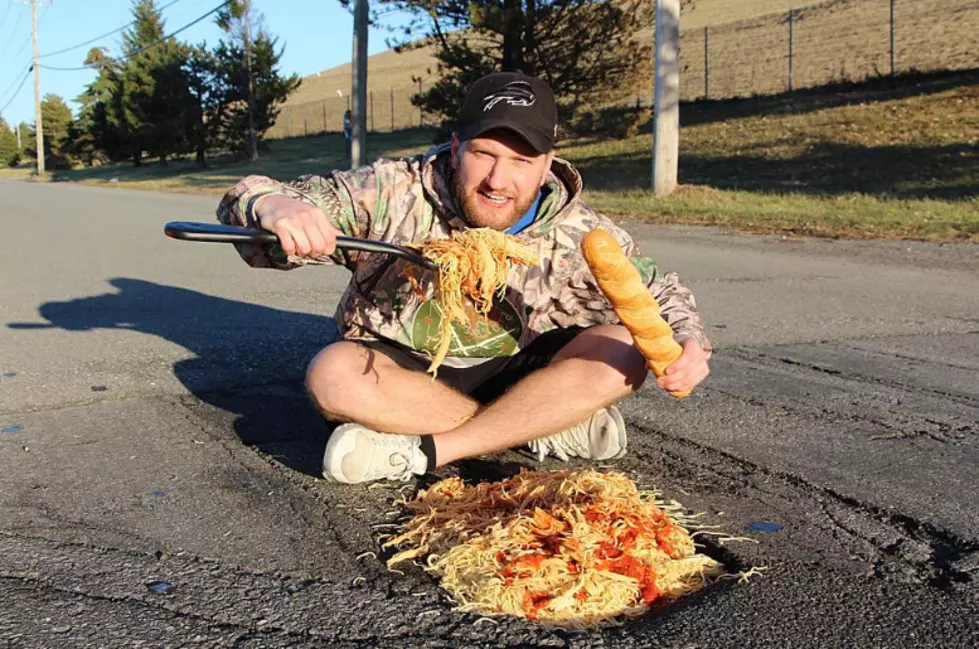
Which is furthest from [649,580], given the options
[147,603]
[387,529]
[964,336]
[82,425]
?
[964,336]

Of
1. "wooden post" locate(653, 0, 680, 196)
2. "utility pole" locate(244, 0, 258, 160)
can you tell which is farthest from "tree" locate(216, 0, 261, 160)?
"wooden post" locate(653, 0, 680, 196)

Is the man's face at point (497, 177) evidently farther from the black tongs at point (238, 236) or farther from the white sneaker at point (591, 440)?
the white sneaker at point (591, 440)

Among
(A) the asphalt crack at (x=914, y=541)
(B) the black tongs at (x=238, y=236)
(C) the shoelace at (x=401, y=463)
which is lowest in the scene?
(A) the asphalt crack at (x=914, y=541)

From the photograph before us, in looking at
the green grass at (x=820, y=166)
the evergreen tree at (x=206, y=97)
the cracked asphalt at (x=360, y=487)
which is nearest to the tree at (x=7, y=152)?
the evergreen tree at (x=206, y=97)

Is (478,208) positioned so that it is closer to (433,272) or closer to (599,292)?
(433,272)

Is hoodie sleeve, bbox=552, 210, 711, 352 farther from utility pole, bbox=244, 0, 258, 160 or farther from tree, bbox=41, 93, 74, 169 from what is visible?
tree, bbox=41, 93, 74, 169

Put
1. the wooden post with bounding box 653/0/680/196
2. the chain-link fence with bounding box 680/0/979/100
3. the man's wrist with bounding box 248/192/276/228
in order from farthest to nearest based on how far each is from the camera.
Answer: the chain-link fence with bounding box 680/0/979/100 < the wooden post with bounding box 653/0/680/196 < the man's wrist with bounding box 248/192/276/228

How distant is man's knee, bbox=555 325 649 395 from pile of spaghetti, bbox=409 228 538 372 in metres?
0.38

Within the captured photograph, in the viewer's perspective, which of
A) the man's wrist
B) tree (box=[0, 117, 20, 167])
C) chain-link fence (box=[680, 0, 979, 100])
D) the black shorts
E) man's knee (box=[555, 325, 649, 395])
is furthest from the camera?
tree (box=[0, 117, 20, 167])

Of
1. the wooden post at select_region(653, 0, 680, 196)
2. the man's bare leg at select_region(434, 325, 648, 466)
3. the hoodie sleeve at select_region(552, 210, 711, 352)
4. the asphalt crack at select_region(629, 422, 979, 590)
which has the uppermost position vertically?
the wooden post at select_region(653, 0, 680, 196)

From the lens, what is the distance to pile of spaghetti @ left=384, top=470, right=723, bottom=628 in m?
2.67

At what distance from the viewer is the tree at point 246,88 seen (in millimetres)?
45156

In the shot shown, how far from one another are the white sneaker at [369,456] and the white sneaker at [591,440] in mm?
505

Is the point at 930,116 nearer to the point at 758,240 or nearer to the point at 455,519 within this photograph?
the point at 758,240
